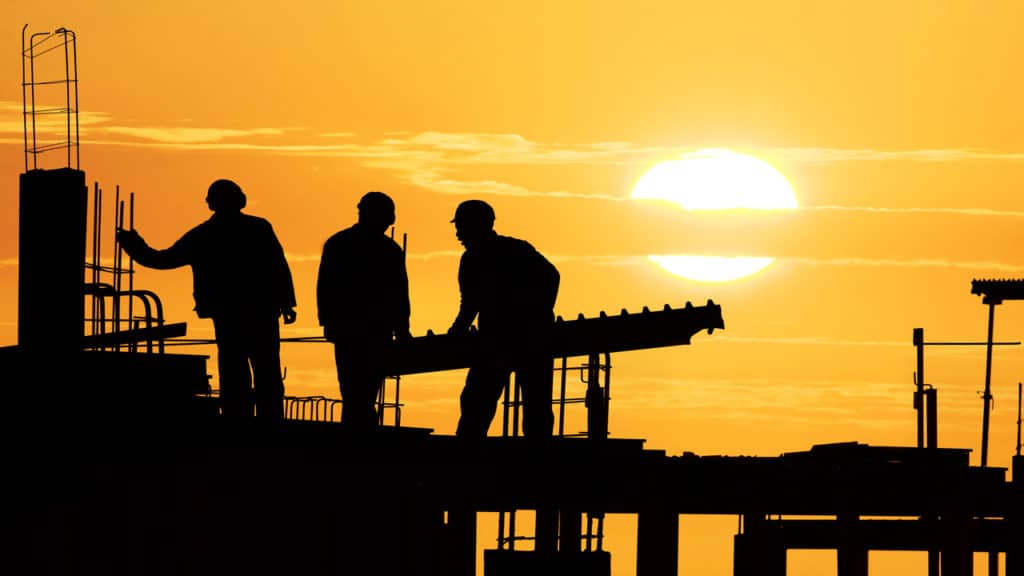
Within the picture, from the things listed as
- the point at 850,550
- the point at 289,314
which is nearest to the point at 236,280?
the point at 289,314

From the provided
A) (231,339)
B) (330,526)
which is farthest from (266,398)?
(330,526)

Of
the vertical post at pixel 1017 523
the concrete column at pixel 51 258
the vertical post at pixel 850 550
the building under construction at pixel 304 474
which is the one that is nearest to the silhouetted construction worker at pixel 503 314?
the building under construction at pixel 304 474

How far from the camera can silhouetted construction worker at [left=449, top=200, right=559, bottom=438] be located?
22719mm

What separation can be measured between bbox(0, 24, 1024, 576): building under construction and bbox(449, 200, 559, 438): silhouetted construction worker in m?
0.60

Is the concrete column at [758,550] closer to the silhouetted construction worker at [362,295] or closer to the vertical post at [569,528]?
the vertical post at [569,528]

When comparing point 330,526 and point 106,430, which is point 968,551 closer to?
point 330,526

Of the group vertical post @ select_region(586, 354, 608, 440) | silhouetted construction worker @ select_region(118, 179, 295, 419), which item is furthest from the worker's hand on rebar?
vertical post @ select_region(586, 354, 608, 440)

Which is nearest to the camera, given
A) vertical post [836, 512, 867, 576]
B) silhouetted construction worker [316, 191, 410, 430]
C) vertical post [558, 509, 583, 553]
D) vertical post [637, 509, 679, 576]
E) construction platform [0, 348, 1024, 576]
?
silhouetted construction worker [316, 191, 410, 430]

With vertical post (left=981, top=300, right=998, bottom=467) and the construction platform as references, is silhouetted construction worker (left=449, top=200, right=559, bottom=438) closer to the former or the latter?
the construction platform

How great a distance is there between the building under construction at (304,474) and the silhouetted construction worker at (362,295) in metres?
0.79

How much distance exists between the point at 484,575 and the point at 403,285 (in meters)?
4.28

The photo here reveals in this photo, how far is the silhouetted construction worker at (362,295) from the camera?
22.5 metres

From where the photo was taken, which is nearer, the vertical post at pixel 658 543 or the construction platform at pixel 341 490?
the construction platform at pixel 341 490

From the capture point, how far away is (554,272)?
22984mm
